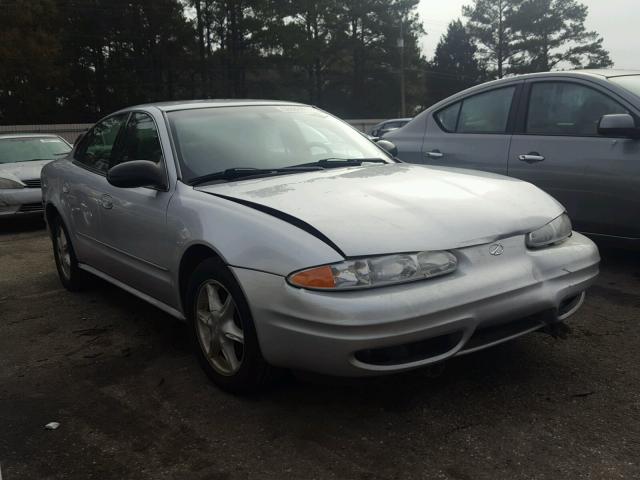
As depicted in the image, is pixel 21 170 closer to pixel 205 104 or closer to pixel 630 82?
pixel 205 104

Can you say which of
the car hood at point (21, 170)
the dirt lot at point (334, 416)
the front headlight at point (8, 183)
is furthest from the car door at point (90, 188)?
the car hood at point (21, 170)

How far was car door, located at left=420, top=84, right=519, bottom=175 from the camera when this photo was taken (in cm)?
520

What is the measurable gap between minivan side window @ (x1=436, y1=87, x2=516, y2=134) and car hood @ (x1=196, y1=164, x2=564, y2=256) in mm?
1981

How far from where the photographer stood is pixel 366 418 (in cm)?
268

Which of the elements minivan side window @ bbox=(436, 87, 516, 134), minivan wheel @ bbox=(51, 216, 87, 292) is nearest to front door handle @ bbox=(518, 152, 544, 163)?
minivan side window @ bbox=(436, 87, 516, 134)

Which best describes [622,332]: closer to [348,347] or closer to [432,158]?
[348,347]

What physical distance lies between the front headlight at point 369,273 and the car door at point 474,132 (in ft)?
9.57

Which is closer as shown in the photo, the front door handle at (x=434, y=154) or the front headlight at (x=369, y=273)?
the front headlight at (x=369, y=273)

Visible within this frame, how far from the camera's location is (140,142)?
3.92 meters

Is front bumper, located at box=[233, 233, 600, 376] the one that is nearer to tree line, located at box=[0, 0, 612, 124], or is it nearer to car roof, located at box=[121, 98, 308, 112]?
car roof, located at box=[121, 98, 308, 112]

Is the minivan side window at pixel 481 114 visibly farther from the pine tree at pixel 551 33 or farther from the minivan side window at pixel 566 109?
the pine tree at pixel 551 33

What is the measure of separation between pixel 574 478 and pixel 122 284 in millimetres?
2903

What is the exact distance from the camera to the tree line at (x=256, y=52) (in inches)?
1538

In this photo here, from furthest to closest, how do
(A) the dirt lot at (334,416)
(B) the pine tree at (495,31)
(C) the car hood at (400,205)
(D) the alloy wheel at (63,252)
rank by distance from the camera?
(B) the pine tree at (495,31) < (D) the alloy wheel at (63,252) < (C) the car hood at (400,205) < (A) the dirt lot at (334,416)
